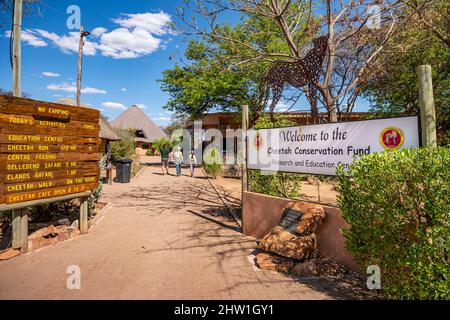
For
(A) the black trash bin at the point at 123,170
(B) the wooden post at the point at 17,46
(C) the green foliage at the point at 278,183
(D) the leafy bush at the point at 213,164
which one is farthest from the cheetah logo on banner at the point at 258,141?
(D) the leafy bush at the point at 213,164

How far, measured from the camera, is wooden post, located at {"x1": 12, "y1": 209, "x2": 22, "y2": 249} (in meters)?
5.14

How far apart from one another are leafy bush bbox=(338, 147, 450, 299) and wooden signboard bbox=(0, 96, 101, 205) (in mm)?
5357

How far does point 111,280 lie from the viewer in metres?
4.12

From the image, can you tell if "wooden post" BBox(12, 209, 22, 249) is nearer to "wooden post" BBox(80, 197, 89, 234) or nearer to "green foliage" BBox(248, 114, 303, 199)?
"wooden post" BBox(80, 197, 89, 234)

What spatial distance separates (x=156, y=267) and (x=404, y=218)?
11.8ft

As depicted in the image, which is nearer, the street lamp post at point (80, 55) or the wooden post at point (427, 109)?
the wooden post at point (427, 109)

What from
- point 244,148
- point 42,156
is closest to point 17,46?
point 42,156

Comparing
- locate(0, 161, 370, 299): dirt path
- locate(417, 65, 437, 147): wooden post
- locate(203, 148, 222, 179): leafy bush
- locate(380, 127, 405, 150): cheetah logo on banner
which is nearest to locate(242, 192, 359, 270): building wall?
locate(0, 161, 370, 299): dirt path

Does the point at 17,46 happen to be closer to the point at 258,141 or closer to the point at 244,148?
the point at 244,148

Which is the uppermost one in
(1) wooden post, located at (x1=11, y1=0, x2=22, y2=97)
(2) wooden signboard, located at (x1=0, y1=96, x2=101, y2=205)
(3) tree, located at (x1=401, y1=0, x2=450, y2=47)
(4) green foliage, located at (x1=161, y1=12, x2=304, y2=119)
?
(4) green foliage, located at (x1=161, y1=12, x2=304, y2=119)

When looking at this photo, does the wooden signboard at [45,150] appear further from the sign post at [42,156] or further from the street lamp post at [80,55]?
the street lamp post at [80,55]

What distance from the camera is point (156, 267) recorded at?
4.61 meters

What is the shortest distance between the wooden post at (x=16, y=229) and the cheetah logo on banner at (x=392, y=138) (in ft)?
20.4

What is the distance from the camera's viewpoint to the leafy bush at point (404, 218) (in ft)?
9.06
